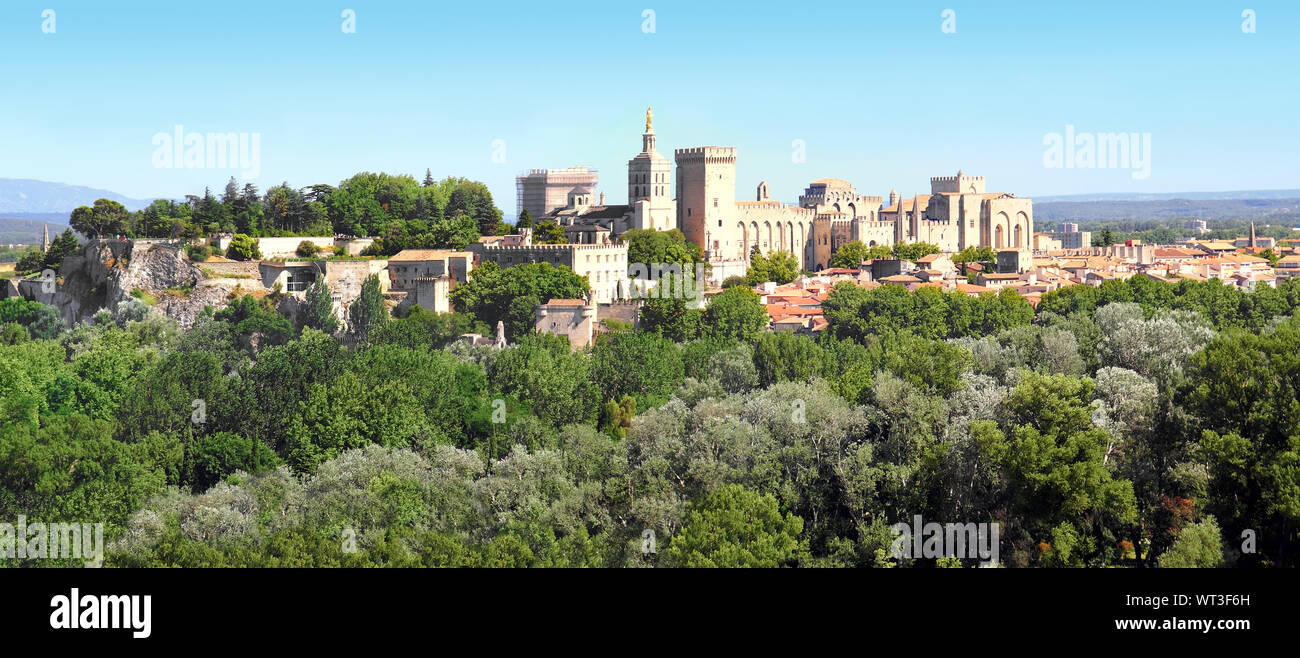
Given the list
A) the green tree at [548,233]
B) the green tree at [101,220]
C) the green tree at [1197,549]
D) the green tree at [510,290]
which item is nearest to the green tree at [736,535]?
the green tree at [1197,549]

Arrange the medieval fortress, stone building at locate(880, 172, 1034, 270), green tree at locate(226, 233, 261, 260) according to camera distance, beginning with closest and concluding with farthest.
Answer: green tree at locate(226, 233, 261, 260) → the medieval fortress → stone building at locate(880, 172, 1034, 270)

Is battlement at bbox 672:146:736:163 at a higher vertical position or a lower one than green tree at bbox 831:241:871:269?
higher

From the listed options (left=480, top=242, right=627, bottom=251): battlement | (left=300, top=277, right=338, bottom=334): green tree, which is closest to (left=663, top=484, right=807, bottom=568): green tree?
(left=300, top=277, right=338, bottom=334): green tree

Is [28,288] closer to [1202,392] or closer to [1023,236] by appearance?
[1202,392]

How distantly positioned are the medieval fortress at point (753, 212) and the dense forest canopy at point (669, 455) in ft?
95.2

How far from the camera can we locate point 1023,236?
87312mm

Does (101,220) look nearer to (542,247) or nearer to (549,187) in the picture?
(542,247)

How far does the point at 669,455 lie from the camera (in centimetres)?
2503

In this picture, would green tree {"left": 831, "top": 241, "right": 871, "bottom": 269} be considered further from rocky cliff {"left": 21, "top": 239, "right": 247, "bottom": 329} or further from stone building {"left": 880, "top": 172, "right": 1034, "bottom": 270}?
rocky cliff {"left": 21, "top": 239, "right": 247, "bottom": 329}

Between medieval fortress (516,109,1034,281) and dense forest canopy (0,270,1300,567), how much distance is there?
2901cm

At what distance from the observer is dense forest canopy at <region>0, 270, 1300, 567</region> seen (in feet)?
69.9

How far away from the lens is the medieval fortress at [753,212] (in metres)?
67.6
